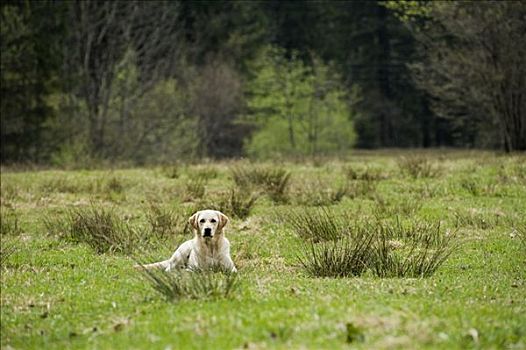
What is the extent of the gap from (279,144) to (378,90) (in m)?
16.9

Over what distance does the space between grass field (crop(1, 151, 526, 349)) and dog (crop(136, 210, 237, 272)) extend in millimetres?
407

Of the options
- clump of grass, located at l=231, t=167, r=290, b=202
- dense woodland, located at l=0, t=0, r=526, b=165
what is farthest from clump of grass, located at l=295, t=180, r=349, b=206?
dense woodland, located at l=0, t=0, r=526, b=165

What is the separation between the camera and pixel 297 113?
2372 inches

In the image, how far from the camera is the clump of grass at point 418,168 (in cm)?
2107

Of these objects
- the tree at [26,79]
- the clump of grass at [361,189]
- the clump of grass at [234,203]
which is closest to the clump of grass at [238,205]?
the clump of grass at [234,203]

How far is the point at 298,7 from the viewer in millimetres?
71562

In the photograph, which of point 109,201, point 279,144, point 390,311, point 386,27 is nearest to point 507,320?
point 390,311

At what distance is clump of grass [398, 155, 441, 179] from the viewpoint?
21.1m

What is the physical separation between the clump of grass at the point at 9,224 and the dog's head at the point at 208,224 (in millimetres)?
5055

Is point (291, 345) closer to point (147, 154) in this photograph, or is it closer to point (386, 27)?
point (147, 154)

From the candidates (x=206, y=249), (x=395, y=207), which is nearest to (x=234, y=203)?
(x=395, y=207)

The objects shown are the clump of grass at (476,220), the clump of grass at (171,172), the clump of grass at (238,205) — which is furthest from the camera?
the clump of grass at (171,172)

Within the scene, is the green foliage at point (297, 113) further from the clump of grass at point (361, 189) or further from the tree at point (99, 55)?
the clump of grass at point (361, 189)

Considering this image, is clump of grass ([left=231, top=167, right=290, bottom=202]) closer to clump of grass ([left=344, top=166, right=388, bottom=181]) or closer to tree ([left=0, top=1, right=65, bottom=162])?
clump of grass ([left=344, top=166, right=388, bottom=181])
